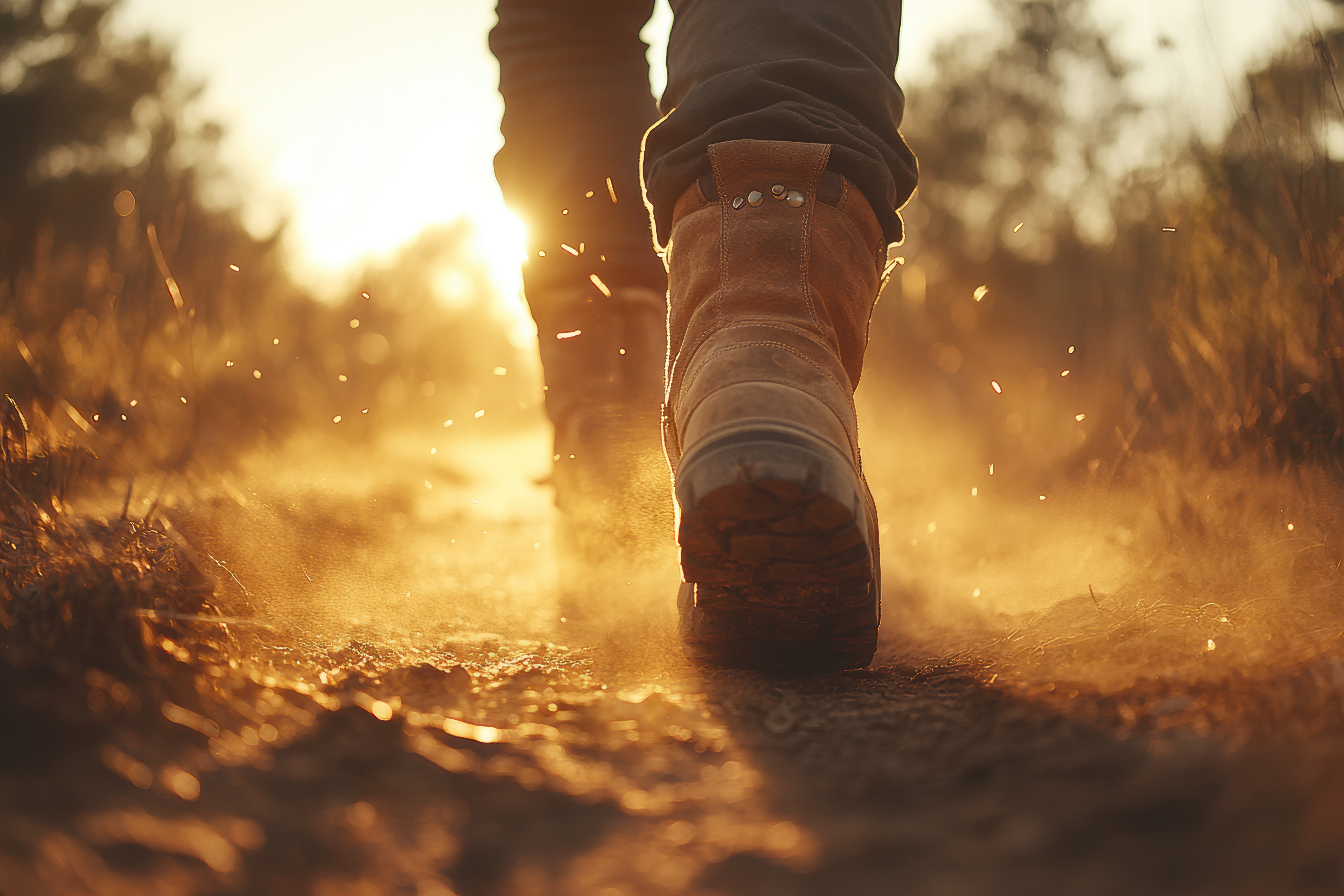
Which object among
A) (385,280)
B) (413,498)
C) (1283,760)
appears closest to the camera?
(1283,760)

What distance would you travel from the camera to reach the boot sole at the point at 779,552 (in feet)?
2.67

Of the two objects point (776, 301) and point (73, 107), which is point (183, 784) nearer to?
point (776, 301)

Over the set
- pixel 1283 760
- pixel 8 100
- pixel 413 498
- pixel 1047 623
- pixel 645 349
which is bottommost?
pixel 1283 760

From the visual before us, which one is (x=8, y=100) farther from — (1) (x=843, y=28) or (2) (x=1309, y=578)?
(2) (x=1309, y=578)

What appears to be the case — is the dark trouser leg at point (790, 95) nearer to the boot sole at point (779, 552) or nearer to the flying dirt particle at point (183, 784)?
the boot sole at point (779, 552)

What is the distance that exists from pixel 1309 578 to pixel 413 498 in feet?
9.77

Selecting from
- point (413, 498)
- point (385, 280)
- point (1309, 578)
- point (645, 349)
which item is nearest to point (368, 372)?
point (385, 280)

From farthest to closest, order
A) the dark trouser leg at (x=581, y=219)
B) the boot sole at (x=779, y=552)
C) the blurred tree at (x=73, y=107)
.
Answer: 1. the blurred tree at (x=73, y=107)
2. the dark trouser leg at (x=581, y=219)
3. the boot sole at (x=779, y=552)

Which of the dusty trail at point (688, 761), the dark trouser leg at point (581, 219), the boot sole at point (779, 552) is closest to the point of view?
the dusty trail at point (688, 761)

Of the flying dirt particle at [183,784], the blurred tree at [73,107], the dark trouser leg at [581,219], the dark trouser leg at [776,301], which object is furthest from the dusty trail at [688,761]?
the blurred tree at [73,107]

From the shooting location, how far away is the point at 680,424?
1.06 meters

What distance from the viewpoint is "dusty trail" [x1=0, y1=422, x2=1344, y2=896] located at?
1.27 feet

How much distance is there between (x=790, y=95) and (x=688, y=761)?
891 millimetres

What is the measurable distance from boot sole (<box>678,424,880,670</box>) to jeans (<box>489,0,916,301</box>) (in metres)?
0.47
